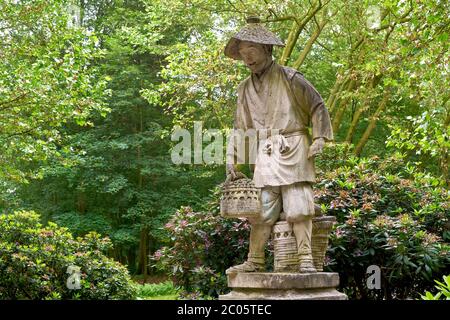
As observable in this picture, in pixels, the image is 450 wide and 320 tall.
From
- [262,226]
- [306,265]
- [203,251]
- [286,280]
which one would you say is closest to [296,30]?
[203,251]

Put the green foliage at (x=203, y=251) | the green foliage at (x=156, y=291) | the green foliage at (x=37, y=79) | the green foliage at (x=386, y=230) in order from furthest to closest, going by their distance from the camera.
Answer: the green foliage at (x=156, y=291), the green foliage at (x=37, y=79), the green foliage at (x=203, y=251), the green foliage at (x=386, y=230)

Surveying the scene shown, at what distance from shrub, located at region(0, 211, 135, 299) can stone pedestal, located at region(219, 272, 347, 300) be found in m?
4.09

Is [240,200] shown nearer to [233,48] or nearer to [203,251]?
[233,48]

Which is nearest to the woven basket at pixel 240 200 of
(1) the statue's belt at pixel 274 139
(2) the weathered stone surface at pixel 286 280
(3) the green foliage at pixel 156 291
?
(1) the statue's belt at pixel 274 139

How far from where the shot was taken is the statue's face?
6.02m

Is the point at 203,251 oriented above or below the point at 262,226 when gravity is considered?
below

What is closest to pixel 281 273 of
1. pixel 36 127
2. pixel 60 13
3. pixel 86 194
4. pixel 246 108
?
pixel 246 108

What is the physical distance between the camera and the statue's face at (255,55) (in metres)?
6.02

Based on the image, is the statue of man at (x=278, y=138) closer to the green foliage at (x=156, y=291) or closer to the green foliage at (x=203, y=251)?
the green foliage at (x=203, y=251)

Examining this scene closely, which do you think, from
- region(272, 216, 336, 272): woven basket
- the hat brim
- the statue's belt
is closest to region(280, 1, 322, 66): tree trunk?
the hat brim

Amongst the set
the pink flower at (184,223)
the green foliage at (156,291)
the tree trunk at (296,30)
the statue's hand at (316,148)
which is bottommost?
the green foliage at (156,291)

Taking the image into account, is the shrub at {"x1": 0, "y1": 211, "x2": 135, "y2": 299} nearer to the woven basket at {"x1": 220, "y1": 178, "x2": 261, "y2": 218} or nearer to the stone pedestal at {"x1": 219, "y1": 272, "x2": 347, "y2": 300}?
the stone pedestal at {"x1": 219, "y1": 272, "x2": 347, "y2": 300}

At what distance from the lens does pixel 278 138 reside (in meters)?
5.90

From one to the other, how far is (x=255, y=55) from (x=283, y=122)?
0.75 metres
